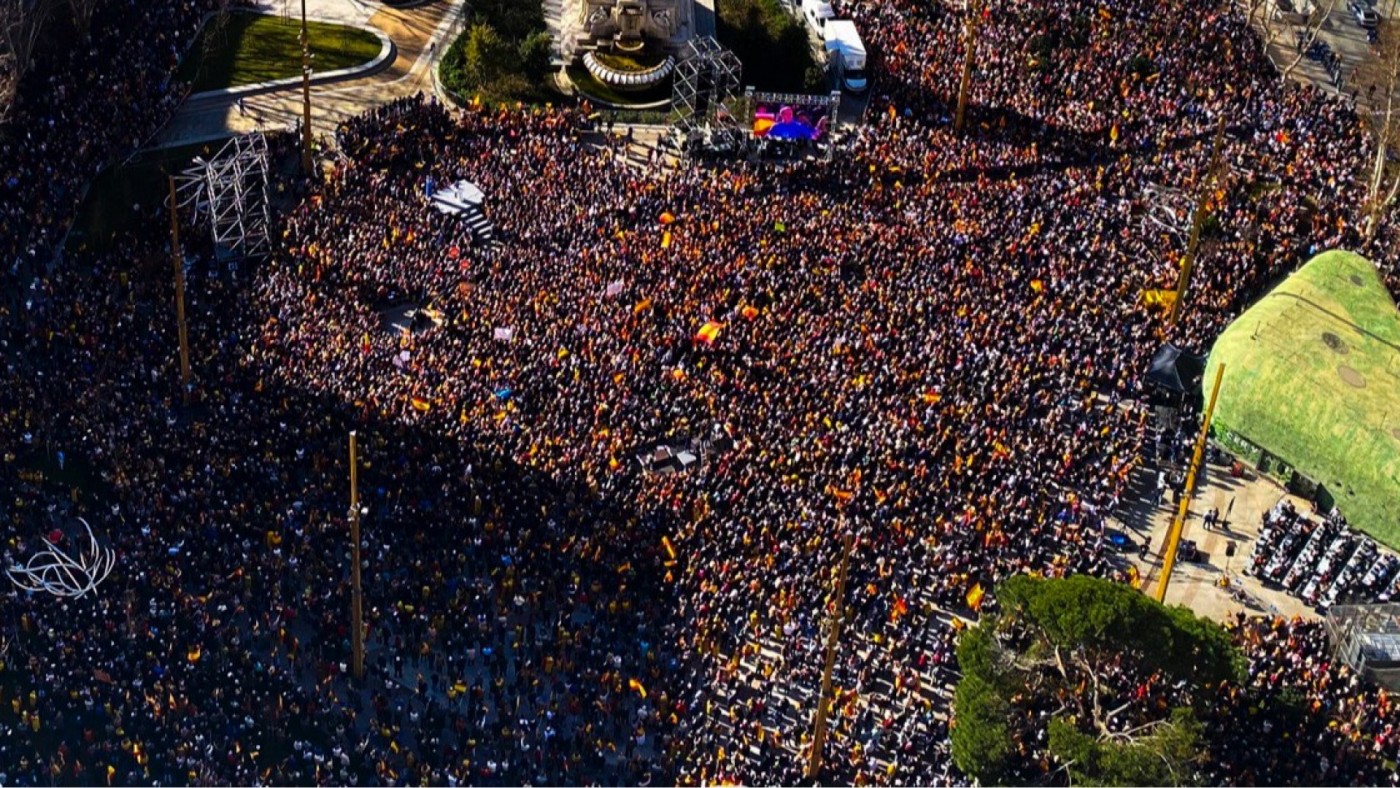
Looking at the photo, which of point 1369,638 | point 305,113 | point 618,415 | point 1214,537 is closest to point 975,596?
point 1214,537

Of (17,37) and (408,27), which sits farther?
(408,27)

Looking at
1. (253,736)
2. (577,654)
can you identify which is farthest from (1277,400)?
(253,736)

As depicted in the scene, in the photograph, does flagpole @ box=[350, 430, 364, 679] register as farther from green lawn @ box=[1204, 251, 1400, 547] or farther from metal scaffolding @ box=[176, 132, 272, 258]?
green lawn @ box=[1204, 251, 1400, 547]

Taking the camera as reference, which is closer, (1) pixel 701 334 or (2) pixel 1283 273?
(1) pixel 701 334

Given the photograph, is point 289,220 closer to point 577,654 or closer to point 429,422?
point 429,422

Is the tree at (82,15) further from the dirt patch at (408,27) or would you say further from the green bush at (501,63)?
the green bush at (501,63)

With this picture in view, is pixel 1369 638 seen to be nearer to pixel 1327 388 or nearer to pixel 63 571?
pixel 1327 388
